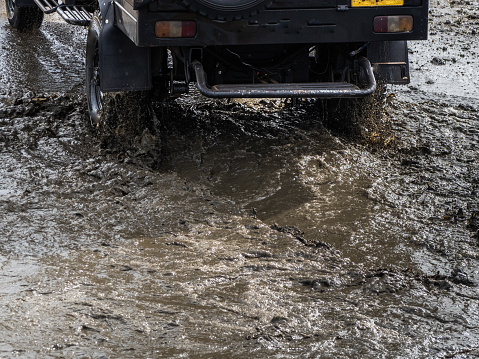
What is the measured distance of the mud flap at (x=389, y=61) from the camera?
508 cm

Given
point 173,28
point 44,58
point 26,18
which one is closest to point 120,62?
point 173,28

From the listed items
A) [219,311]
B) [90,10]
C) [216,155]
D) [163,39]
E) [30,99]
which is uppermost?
[90,10]

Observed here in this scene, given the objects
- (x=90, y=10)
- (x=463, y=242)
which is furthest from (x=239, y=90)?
(x=90, y=10)

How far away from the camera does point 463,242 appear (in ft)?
12.8

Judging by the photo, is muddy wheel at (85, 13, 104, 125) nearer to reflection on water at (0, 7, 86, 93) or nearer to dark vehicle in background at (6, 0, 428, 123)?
dark vehicle in background at (6, 0, 428, 123)

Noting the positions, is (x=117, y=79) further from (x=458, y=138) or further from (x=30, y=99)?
Result: (x=458, y=138)

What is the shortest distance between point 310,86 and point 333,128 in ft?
3.60

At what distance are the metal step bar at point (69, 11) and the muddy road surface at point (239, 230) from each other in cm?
67

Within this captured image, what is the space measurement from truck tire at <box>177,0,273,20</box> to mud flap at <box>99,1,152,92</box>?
2.42 feet

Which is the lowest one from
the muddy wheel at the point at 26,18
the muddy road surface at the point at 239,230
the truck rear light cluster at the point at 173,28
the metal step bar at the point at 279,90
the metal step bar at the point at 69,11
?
the muddy road surface at the point at 239,230

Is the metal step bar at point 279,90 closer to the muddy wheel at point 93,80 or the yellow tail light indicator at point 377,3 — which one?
the yellow tail light indicator at point 377,3

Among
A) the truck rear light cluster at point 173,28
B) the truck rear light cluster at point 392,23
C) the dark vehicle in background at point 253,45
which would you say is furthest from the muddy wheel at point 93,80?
the truck rear light cluster at point 392,23

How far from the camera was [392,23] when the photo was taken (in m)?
4.56

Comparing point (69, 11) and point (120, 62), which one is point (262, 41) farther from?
point (69, 11)
